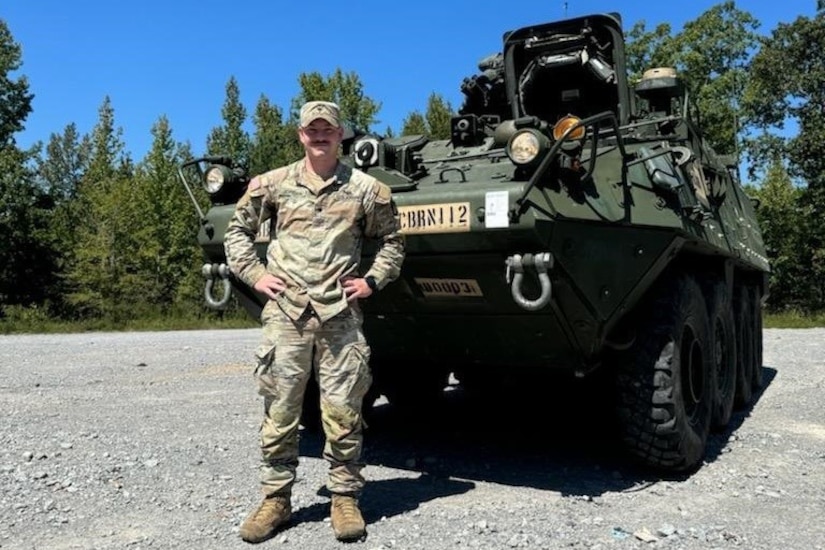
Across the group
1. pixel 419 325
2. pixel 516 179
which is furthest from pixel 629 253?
pixel 419 325

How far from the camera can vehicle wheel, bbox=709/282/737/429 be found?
19.0ft

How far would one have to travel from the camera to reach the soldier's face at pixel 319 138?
12.5 feet

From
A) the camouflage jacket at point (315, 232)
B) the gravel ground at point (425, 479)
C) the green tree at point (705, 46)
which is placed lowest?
the gravel ground at point (425, 479)

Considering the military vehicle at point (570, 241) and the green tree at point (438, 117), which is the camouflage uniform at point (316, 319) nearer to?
the military vehicle at point (570, 241)

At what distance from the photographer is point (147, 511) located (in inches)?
159

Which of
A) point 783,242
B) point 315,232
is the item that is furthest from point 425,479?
point 783,242

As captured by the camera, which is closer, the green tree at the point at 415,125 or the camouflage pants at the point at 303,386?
the camouflage pants at the point at 303,386

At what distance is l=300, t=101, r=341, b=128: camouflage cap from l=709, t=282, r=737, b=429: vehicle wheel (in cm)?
303

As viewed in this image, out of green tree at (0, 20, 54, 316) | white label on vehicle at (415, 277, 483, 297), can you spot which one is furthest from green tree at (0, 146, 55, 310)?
white label on vehicle at (415, 277, 483, 297)

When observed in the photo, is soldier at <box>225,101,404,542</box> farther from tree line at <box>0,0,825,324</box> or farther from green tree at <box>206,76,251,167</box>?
green tree at <box>206,76,251,167</box>

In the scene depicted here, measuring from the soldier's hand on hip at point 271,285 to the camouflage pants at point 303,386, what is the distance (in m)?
0.09

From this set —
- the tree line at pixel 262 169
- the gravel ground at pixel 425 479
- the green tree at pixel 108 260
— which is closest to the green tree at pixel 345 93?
the tree line at pixel 262 169

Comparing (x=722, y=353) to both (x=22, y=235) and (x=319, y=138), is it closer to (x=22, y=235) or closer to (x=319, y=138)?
(x=319, y=138)

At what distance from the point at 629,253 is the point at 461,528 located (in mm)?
1596
